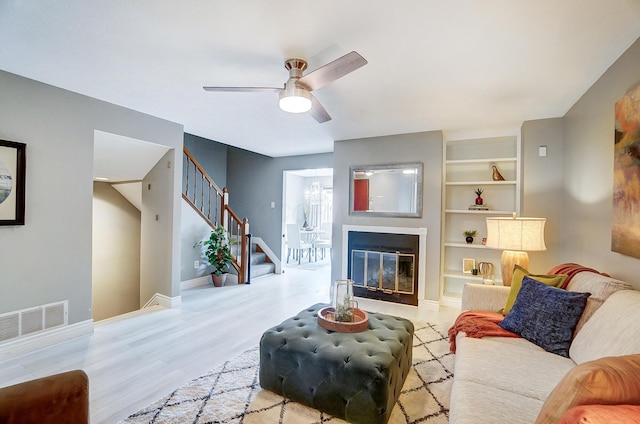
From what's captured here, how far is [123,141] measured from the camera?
134 inches

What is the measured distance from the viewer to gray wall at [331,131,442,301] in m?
3.98

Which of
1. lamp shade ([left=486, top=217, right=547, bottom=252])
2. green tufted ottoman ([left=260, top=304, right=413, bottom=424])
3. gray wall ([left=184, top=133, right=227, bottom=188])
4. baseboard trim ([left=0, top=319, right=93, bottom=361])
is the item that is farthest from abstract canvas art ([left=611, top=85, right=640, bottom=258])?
gray wall ([left=184, top=133, right=227, bottom=188])

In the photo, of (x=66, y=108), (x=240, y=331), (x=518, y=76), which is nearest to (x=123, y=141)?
(x=66, y=108)

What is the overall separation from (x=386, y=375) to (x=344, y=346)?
31 centimetres

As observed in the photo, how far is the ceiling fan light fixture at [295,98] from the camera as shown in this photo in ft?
6.91

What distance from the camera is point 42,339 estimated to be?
106 inches

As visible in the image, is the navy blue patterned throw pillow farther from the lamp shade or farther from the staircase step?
the staircase step

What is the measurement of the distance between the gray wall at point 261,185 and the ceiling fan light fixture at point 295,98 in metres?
3.46

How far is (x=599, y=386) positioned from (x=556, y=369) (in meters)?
0.83

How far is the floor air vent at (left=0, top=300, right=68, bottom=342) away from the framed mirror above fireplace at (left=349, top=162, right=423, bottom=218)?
3547mm

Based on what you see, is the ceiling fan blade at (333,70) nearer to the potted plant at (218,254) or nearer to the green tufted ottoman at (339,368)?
the green tufted ottoman at (339,368)

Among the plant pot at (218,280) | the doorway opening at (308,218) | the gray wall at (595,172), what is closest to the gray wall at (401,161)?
the gray wall at (595,172)

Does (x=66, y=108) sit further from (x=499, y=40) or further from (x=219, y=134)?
(x=499, y=40)

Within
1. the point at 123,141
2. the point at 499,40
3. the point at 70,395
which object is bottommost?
the point at 70,395
